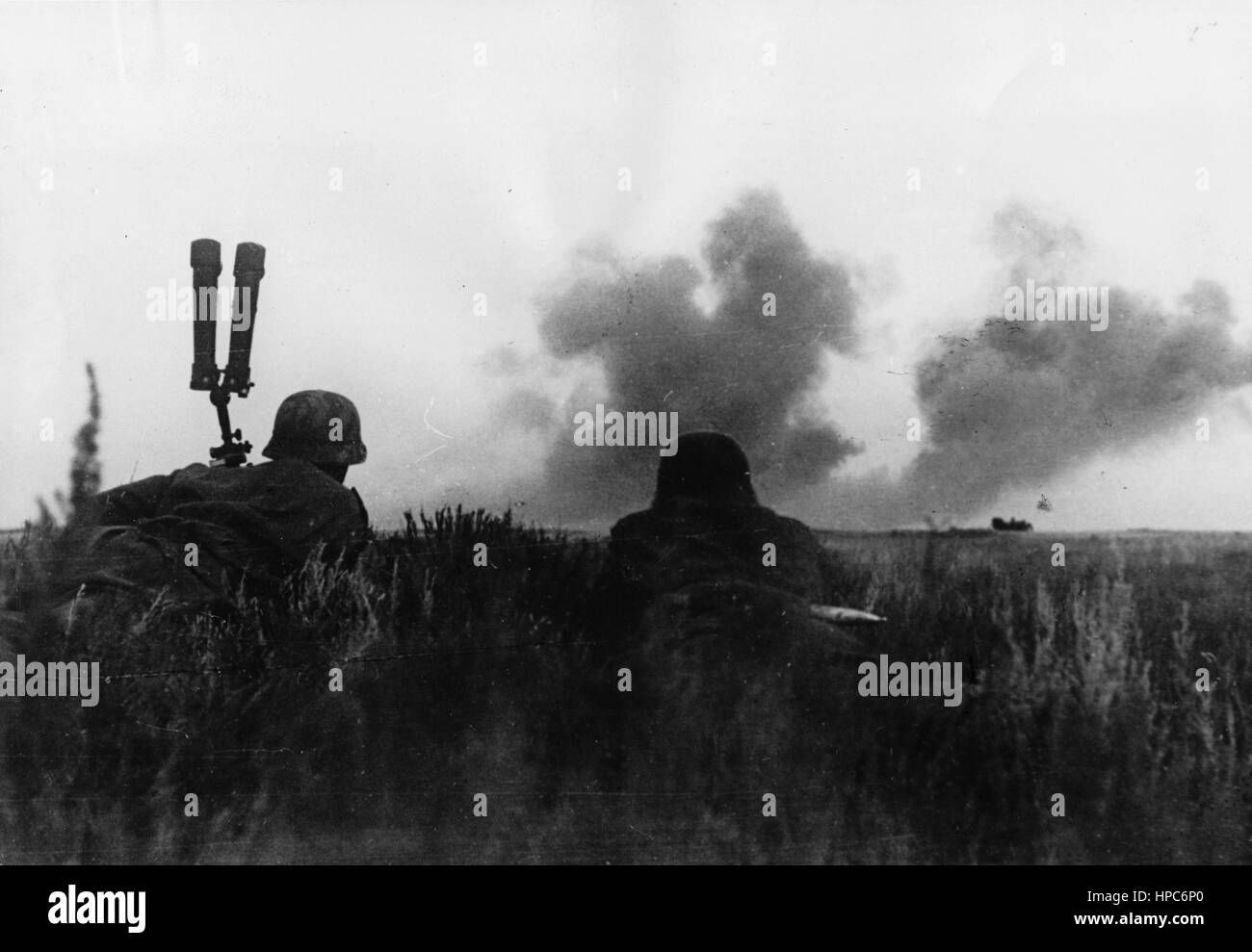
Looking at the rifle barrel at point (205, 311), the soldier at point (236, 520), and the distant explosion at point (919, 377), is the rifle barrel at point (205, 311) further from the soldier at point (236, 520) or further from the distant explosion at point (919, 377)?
the distant explosion at point (919, 377)

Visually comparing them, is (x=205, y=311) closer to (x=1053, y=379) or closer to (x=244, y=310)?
(x=244, y=310)

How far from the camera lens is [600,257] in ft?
16.8

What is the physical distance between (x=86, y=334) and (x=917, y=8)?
4977 mm

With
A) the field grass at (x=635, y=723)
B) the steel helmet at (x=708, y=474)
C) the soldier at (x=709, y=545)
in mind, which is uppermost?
the steel helmet at (x=708, y=474)

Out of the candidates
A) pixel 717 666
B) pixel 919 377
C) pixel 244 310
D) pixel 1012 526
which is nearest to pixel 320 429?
pixel 244 310

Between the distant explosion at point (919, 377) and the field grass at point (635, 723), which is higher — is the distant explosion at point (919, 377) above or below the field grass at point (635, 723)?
above

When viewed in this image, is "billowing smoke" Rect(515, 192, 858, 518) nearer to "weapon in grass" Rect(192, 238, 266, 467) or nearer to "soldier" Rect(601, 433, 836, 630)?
"soldier" Rect(601, 433, 836, 630)

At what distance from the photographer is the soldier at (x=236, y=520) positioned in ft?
16.7

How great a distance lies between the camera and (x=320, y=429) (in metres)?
5.19

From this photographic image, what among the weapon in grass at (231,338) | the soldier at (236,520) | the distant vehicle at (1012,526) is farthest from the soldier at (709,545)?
the weapon in grass at (231,338)

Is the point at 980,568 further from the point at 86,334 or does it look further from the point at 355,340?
the point at 86,334

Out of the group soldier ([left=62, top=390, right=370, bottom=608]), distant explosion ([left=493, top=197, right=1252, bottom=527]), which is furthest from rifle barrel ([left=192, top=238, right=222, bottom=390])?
distant explosion ([left=493, top=197, right=1252, bottom=527])

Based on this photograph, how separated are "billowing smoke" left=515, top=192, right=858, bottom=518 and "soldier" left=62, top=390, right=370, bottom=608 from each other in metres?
1.19
